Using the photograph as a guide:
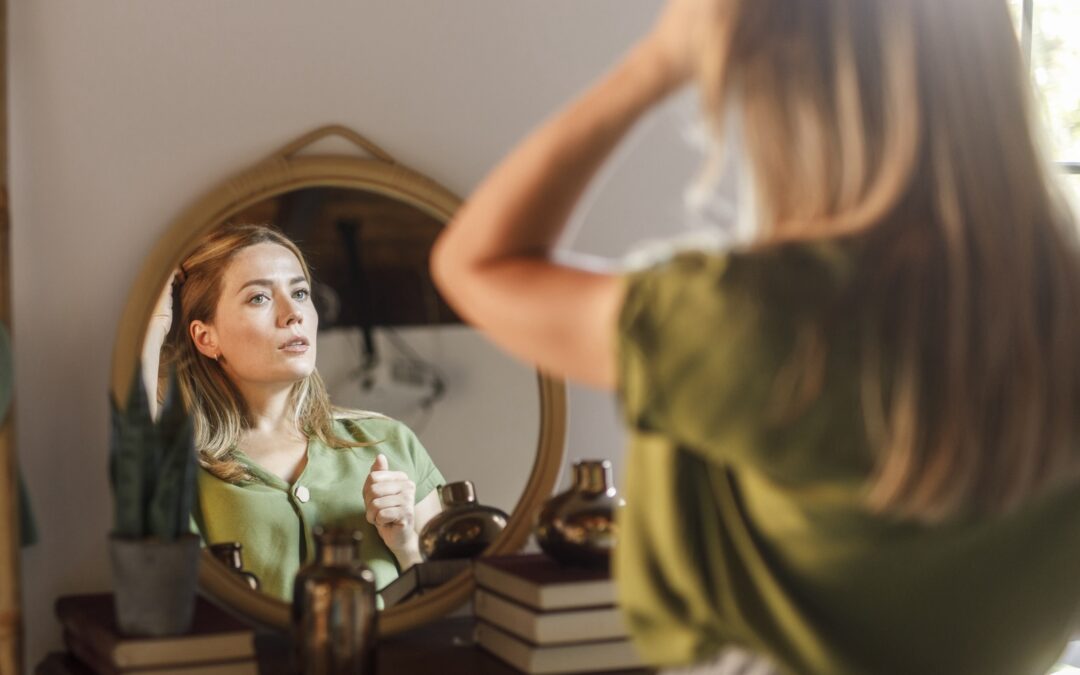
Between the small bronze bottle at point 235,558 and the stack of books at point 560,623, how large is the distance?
29cm

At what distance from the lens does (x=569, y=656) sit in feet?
4.47

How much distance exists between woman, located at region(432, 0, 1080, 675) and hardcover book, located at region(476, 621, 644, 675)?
1.70ft

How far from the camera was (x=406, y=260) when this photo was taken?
61.6 inches

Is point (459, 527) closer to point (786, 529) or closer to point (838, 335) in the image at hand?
point (786, 529)

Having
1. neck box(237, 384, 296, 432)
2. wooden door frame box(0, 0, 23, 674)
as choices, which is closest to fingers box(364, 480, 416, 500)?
neck box(237, 384, 296, 432)

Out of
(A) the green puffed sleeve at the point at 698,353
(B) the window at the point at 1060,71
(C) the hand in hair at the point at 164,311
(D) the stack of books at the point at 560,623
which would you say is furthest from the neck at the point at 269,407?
(B) the window at the point at 1060,71

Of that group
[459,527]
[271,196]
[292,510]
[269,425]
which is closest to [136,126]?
[271,196]

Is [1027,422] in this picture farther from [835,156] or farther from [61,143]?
[61,143]

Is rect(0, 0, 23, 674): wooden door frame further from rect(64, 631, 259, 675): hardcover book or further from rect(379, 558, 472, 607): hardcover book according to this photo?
rect(379, 558, 472, 607): hardcover book

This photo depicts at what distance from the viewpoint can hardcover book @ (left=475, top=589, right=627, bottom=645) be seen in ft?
4.42

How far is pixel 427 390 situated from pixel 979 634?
33.7 inches

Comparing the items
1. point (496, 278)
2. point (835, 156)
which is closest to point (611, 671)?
point (496, 278)

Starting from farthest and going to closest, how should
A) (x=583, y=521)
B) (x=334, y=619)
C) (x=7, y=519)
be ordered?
(x=583, y=521)
(x=7, y=519)
(x=334, y=619)

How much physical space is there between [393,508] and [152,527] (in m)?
0.34
